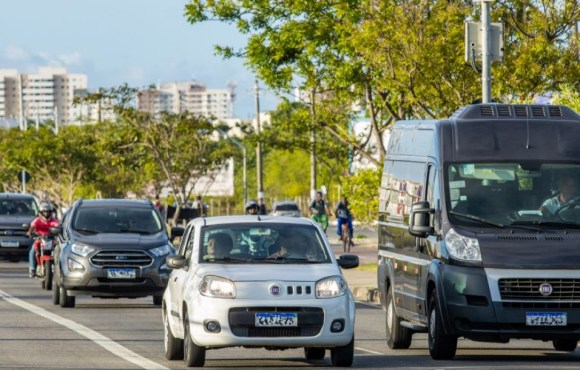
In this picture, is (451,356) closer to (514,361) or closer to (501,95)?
(514,361)

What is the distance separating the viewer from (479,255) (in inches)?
628

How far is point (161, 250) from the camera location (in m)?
25.9

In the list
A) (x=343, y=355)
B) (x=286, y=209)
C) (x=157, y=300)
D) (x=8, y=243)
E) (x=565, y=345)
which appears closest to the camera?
(x=343, y=355)

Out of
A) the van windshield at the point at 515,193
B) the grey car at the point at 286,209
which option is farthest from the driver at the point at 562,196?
the grey car at the point at 286,209

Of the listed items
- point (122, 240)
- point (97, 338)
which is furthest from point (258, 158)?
point (97, 338)

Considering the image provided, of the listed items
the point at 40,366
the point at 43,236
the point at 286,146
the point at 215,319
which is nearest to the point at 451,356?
the point at 215,319

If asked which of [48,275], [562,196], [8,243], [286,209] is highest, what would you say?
[562,196]

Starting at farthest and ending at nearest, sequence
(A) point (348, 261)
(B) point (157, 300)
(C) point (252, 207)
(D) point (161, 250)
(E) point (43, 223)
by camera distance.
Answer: (E) point (43, 223), (C) point (252, 207), (B) point (157, 300), (D) point (161, 250), (A) point (348, 261)

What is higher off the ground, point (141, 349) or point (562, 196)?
point (562, 196)

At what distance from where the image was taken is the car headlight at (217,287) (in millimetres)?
15219

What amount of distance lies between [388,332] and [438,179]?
282 cm

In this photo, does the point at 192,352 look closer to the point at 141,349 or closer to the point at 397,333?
the point at 141,349

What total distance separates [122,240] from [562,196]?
10.7m

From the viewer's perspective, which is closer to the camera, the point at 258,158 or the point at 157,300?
the point at 157,300
